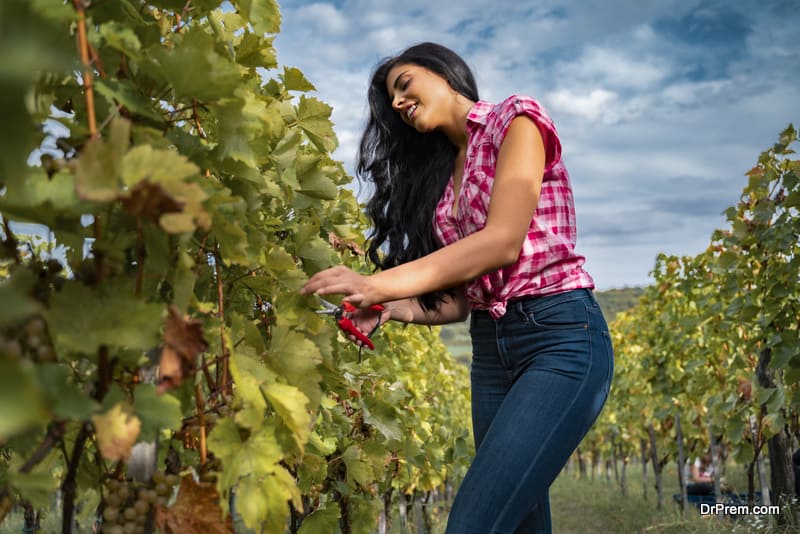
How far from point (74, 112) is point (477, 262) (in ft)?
3.10

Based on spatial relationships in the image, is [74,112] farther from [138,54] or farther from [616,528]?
[616,528]

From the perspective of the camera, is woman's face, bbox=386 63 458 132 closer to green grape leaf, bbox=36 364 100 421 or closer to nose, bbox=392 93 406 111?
nose, bbox=392 93 406 111

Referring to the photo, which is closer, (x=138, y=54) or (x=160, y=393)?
(x=160, y=393)

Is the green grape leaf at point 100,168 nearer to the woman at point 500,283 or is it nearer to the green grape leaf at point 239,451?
the green grape leaf at point 239,451

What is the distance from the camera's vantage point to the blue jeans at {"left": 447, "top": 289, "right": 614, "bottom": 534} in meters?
1.85

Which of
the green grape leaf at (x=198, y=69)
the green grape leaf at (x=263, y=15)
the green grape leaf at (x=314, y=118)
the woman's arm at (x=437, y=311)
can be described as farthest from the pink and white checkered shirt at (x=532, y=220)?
the green grape leaf at (x=198, y=69)

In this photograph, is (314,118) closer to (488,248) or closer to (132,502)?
(488,248)

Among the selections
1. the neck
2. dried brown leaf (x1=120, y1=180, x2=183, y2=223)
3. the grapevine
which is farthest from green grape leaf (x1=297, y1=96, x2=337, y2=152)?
dried brown leaf (x1=120, y1=180, x2=183, y2=223)

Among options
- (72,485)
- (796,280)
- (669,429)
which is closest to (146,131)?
(72,485)

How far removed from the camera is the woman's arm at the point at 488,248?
1540mm

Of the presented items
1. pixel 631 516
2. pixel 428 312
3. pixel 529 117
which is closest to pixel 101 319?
pixel 529 117

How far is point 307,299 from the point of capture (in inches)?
53.9

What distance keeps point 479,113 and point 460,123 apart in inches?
7.4

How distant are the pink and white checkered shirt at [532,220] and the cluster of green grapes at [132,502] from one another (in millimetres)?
1200
